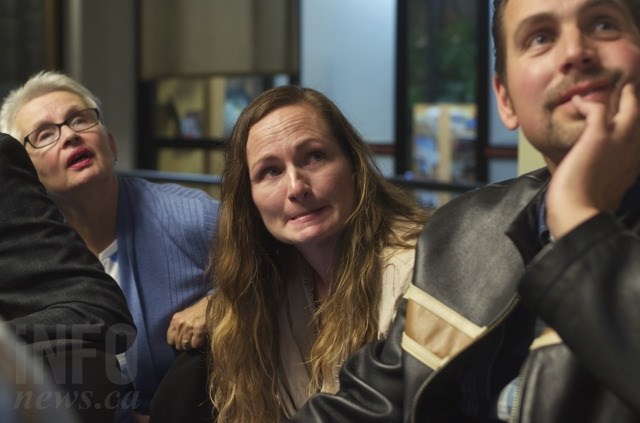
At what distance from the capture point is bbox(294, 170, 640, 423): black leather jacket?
102 cm

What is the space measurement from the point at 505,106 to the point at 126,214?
4.78ft

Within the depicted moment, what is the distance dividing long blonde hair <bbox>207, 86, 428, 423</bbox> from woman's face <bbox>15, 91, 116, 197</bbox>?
2.36ft

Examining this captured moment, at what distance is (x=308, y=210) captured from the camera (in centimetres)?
188

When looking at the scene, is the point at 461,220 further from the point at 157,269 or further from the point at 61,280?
the point at 157,269

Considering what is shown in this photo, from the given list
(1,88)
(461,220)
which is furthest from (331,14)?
(461,220)

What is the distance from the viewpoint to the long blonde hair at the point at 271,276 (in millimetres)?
1823

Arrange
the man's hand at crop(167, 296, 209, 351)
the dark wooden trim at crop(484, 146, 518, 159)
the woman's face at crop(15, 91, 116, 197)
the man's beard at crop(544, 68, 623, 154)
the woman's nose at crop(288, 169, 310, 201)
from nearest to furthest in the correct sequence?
1. the man's beard at crop(544, 68, 623, 154)
2. the woman's nose at crop(288, 169, 310, 201)
3. the man's hand at crop(167, 296, 209, 351)
4. the woman's face at crop(15, 91, 116, 197)
5. the dark wooden trim at crop(484, 146, 518, 159)

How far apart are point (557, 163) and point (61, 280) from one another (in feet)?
3.34

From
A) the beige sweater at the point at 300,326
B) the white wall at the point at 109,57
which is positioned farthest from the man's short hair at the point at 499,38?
the white wall at the point at 109,57

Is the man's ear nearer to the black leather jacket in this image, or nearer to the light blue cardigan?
the black leather jacket

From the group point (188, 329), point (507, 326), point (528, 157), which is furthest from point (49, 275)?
point (528, 157)

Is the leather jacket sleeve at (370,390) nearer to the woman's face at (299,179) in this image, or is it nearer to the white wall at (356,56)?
the woman's face at (299,179)

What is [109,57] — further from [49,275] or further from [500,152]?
[49,275]

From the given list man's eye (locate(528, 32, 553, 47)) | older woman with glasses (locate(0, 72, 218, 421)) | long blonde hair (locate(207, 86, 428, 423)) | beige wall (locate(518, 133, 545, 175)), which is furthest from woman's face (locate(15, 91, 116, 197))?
man's eye (locate(528, 32, 553, 47))
